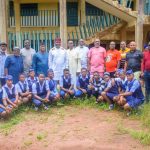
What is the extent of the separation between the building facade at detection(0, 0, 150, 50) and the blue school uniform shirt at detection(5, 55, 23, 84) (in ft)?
9.70

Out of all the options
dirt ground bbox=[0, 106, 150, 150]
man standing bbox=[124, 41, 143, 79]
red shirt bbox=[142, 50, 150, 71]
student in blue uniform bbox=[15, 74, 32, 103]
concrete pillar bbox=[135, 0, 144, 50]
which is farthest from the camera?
concrete pillar bbox=[135, 0, 144, 50]

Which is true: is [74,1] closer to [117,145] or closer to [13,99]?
[13,99]

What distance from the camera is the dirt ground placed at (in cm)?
919

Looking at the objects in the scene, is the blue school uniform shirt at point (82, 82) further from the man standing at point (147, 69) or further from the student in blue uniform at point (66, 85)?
the man standing at point (147, 69)

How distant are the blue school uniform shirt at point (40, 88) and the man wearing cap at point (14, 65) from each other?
26.4 inches

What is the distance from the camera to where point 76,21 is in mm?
22188

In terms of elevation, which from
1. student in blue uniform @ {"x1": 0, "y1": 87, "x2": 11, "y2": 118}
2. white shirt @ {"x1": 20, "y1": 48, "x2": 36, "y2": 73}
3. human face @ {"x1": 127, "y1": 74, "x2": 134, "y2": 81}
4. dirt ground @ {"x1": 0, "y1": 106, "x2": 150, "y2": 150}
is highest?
white shirt @ {"x1": 20, "y1": 48, "x2": 36, "y2": 73}

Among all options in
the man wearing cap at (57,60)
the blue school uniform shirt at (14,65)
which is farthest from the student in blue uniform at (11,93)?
the man wearing cap at (57,60)

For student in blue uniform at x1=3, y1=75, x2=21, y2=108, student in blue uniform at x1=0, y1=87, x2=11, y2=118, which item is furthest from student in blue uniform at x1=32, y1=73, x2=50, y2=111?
student in blue uniform at x1=0, y1=87, x2=11, y2=118

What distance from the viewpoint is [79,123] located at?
415 inches

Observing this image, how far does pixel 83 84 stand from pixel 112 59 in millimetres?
1107

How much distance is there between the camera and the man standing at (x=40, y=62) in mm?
11664

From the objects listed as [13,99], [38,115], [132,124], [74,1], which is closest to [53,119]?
[38,115]

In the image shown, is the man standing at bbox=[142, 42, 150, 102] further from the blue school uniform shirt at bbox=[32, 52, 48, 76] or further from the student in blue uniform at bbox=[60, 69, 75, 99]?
the blue school uniform shirt at bbox=[32, 52, 48, 76]
